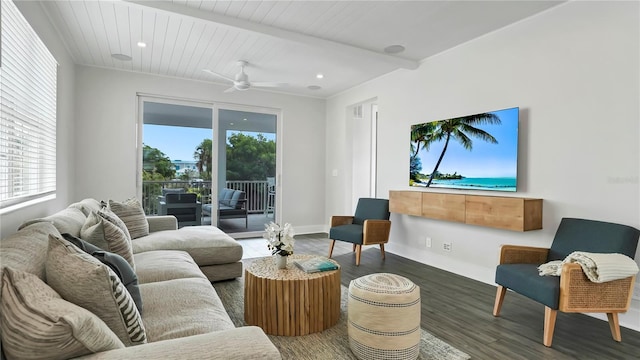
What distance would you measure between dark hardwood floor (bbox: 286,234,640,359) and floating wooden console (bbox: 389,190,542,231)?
0.69 metres

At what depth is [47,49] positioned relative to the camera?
3.18 m

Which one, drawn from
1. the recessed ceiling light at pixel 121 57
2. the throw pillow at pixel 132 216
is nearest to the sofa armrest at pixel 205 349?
the throw pillow at pixel 132 216

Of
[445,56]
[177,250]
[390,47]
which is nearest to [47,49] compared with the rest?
[177,250]

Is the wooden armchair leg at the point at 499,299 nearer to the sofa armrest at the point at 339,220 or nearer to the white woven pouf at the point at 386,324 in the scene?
the white woven pouf at the point at 386,324

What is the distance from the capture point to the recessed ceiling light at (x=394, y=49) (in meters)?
4.02

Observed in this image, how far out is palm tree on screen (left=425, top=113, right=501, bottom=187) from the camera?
356 cm

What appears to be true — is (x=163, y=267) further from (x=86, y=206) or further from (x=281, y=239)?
(x=86, y=206)

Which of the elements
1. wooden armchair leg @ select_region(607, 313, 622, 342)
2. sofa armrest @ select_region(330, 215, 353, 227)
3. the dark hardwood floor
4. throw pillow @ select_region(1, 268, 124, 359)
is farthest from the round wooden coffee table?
sofa armrest @ select_region(330, 215, 353, 227)

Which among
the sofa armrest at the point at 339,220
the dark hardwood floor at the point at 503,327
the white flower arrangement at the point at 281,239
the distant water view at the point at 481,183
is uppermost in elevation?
the distant water view at the point at 481,183

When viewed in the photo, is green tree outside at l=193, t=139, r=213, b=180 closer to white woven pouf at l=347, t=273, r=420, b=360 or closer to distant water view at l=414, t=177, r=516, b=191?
distant water view at l=414, t=177, r=516, b=191

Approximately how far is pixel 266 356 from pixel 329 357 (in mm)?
1158

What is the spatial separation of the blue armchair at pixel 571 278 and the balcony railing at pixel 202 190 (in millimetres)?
4388

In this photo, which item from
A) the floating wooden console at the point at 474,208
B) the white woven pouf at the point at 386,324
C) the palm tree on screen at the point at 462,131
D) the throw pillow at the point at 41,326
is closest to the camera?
the throw pillow at the point at 41,326

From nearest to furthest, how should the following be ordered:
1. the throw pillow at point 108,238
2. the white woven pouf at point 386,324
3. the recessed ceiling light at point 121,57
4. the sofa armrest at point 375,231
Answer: the white woven pouf at point 386,324
the throw pillow at point 108,238
the sofa armrest at point 375,231
the recessed ceiling light at point 121,57
